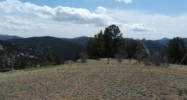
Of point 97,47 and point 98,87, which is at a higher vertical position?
point 97,47

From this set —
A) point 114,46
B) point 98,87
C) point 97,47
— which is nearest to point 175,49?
point 114,46

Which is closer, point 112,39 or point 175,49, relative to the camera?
point 175,49

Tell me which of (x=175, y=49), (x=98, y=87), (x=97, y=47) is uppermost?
(x=97, y=47)

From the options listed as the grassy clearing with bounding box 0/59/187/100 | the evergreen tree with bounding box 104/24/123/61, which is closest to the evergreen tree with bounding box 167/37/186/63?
the evergreen tree with bounding box 104/24/123/61

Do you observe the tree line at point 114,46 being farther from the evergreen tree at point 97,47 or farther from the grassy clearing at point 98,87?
the grassy clearing at point 98,87

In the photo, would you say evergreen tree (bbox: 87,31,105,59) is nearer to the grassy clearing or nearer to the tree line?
the tree line

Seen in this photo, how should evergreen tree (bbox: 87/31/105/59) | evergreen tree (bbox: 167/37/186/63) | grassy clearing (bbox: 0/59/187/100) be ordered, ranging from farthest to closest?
1. evergreen tree (bbox: 87/31/105/59)
2. evergreen tree (bbox: 167/37/186/63)
3. grassy clearing (bbox: 0/59/187/100)

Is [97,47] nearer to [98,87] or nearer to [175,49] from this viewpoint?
[175,49]

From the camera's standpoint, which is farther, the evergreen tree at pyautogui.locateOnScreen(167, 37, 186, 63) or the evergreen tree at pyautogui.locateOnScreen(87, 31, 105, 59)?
the evergreen tree at pyautogui.locateOnScreen(87, 31, 105, 59)

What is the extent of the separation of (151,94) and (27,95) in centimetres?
821

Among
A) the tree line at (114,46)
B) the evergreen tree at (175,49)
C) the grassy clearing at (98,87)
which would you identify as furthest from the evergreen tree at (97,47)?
the grassy clearing at (98,87)

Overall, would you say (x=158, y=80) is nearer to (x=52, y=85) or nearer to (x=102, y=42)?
(x=52, y=85)

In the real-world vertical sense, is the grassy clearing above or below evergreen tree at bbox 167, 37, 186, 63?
below

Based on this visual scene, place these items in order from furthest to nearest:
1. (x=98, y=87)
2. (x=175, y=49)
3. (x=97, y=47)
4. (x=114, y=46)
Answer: (x=114, y=46) < (x=97, y=47) < (x=175, y=49) < (x=98, y=87)
